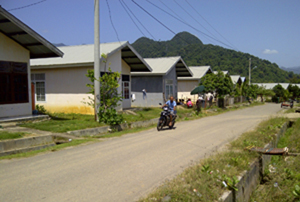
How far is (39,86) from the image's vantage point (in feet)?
65.2

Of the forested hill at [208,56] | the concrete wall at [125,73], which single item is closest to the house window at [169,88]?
the concrete wall at [125,73]

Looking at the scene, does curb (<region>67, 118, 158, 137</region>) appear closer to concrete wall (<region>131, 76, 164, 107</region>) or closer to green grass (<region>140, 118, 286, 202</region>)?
green grass (<region>140, 118, 286, 202</region>)

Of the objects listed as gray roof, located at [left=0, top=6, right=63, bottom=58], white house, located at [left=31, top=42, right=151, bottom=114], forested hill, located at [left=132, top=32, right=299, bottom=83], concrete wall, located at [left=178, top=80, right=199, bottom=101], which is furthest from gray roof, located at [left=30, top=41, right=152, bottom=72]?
forested hill, located at [left=132, top=32, right=299, bottom=83]

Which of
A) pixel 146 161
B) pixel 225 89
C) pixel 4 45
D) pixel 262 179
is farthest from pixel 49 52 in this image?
pixel 225 89

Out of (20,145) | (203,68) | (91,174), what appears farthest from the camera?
(203,68)

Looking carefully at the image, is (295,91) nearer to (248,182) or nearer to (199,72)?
(199,72)

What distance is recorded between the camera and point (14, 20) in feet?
41.3

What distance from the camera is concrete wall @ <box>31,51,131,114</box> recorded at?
18.4 meters

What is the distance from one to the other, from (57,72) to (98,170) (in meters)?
13.5

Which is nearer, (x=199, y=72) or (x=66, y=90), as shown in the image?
(x=66, y=90)

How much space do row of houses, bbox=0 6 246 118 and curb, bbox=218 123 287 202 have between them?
1011 cm

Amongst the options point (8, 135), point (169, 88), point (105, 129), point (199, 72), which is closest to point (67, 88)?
point (105, 129)

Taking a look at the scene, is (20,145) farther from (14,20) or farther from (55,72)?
(55,72)

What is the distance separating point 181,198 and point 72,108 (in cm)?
1505
